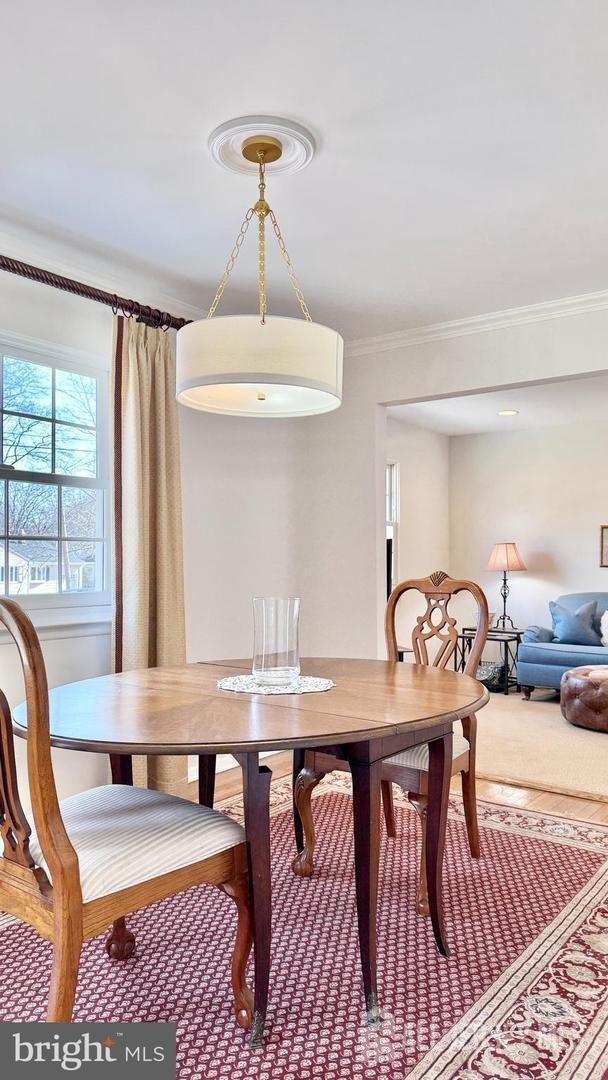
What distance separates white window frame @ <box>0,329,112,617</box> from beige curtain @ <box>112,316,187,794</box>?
0.15m

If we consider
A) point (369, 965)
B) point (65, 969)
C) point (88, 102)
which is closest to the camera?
point (65, 969)

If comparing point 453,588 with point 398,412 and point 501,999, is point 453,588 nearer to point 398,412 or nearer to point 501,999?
point 501,999

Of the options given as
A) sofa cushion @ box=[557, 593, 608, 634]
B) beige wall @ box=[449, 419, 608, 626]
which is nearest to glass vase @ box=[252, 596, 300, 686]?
sofa cushion @ box=[557, 593, 608, 634]

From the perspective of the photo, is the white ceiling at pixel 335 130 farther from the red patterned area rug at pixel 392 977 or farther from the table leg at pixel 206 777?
the red patterned area rug at pixel 392 977

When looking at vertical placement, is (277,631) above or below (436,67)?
below

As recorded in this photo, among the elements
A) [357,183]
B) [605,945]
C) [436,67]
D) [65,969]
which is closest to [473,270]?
[357,183]

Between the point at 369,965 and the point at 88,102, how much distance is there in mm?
2381

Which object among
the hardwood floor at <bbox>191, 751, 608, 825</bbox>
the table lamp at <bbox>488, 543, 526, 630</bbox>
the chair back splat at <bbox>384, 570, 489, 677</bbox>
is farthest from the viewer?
the table lamp at <bbox>488, 543, 526, 630</bbox>

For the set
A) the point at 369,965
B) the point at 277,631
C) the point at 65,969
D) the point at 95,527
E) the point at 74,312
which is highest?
the point at 74,312

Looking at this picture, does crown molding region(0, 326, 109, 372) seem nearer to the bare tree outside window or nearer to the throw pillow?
the bare tree outside window

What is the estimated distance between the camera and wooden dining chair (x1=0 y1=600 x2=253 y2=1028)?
1.42 metres

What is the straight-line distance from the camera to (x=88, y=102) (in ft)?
6.98

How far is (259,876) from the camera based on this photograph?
177 cm

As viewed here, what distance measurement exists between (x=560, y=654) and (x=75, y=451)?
451cm
